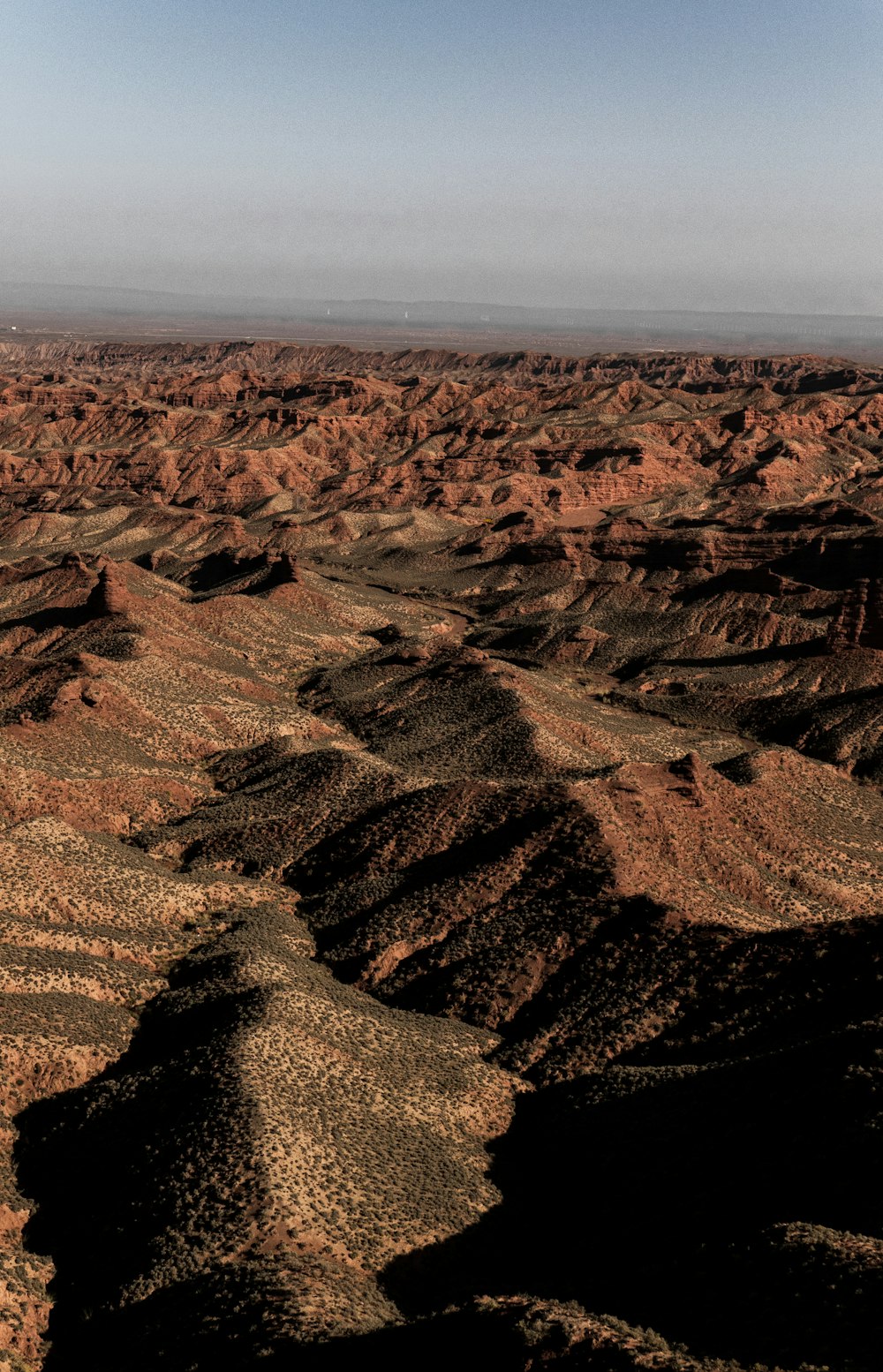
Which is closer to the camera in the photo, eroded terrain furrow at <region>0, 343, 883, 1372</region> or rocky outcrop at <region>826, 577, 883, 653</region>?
eroded terrain furrow at <region>0, 343, 883, 1372</region>

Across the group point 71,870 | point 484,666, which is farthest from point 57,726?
point 484,666

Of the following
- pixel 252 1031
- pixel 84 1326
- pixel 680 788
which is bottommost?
pixel 84 1326

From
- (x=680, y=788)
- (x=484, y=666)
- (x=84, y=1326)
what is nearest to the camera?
(x=84, y=1326)

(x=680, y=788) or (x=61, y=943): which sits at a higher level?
(x=680, y=788)

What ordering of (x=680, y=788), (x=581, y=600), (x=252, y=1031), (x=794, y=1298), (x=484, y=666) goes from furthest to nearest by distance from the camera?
(x=581, y=600) < (x=484, y=666) < (x=680, y=788) < (x=252, y=1031) < (x=794, y=1298)

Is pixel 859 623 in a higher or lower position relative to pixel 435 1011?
higher

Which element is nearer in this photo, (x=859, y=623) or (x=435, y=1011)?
(x=435, y=1011)

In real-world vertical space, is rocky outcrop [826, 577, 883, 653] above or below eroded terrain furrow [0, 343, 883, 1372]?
above

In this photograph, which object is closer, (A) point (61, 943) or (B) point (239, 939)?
(A) point (61, 943)

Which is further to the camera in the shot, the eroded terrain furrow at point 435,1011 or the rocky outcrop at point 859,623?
the rocky outcrop at point 859,623

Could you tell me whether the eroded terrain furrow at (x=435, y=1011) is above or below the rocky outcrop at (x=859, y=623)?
below

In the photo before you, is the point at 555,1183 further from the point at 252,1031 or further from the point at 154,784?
the point at 154,784
